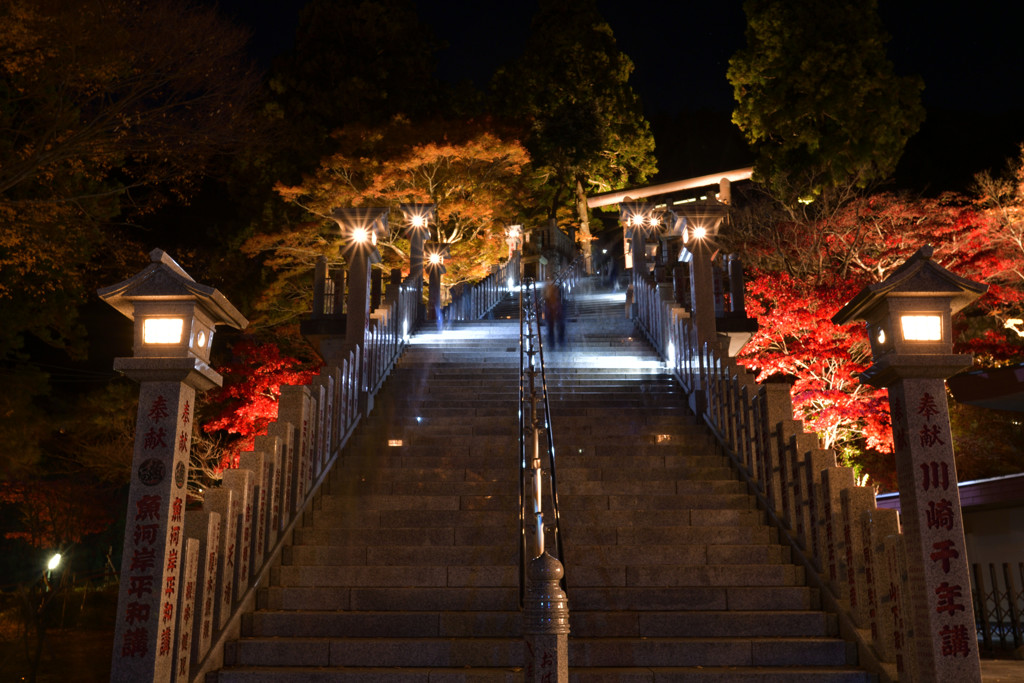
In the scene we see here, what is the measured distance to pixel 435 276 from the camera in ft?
62.6

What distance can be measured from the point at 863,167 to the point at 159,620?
22.6 metres

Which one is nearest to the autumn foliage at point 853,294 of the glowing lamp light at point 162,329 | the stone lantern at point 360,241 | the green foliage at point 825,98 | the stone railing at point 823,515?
the green foliage at point 825,98

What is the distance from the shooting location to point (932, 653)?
4.96 meters

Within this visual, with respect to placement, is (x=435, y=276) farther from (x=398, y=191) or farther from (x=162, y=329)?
(x=162, y=329)

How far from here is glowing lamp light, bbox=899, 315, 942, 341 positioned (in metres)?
5.47

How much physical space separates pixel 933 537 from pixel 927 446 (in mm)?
587

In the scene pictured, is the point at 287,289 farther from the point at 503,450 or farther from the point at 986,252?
the point at 986,252

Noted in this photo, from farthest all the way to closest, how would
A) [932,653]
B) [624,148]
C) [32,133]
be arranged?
[624,148]
[32,133]
[932,653]

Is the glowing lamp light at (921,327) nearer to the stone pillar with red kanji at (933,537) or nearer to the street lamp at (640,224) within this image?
the stone pillar with red kanji at (933,537)

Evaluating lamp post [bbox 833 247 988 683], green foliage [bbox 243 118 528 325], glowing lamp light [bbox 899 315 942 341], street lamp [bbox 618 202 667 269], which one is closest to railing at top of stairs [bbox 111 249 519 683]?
lamp post [bbox 833 247 988 683]

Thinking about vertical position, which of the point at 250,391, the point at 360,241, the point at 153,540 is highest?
the point at 360,241

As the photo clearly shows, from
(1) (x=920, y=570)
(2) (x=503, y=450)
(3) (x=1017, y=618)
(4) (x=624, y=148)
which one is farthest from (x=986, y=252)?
(4) (x=624, y=148)

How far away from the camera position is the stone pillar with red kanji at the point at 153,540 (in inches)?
201

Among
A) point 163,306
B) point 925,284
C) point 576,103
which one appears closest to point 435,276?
point 163,306
